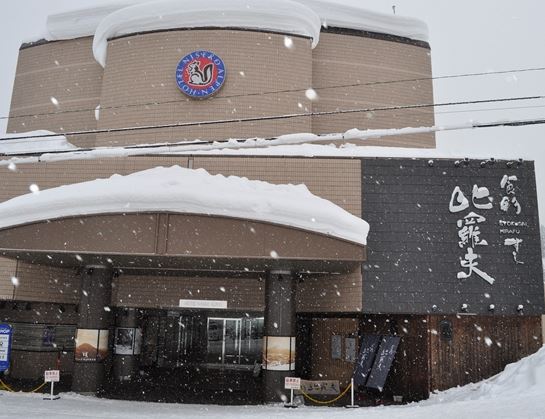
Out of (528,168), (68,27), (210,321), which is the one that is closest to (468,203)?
(528,168)

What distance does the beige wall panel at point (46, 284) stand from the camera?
58.3 ft

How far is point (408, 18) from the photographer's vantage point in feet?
85.4

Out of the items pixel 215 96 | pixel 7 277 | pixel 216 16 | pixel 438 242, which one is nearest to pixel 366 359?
pixel 438 242

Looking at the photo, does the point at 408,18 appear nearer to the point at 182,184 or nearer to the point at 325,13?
the point at 325,13

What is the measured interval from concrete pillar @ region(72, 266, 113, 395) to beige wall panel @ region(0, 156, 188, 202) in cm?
322

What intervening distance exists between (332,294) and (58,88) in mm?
17715

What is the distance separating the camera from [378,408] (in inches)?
560

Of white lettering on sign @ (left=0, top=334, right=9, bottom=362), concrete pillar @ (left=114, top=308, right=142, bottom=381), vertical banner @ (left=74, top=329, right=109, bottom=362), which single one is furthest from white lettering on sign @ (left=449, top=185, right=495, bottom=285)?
white lettering on sign @ (left=0, top=334, right=9, bottom=362)

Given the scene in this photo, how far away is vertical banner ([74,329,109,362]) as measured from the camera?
16594mm

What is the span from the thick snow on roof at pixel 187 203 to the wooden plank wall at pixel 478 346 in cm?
508

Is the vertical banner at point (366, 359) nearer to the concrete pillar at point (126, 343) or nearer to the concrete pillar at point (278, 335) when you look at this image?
the concrete pillar at point (278, 335)

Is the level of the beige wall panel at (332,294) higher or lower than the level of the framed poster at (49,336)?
higher

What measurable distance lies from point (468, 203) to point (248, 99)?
29.8 feet

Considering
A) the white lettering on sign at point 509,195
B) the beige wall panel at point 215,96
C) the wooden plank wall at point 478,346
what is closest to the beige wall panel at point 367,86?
the beige wall panel at point 215,96
